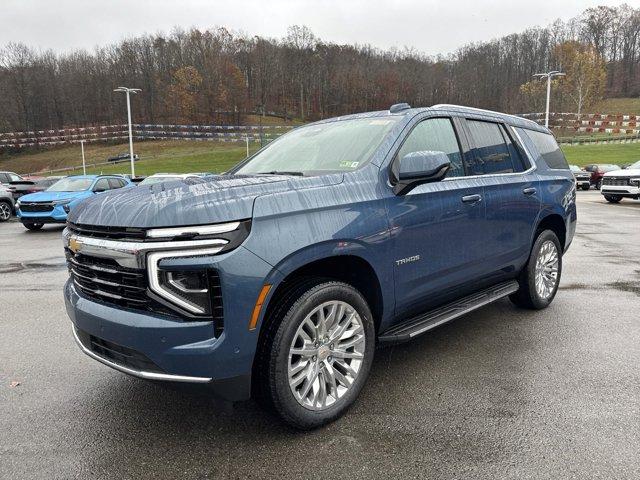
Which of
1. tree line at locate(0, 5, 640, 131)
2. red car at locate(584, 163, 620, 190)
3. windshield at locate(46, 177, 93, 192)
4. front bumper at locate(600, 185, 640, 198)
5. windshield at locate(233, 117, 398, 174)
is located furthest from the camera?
tree line at locate(0, 5, 640, 131)

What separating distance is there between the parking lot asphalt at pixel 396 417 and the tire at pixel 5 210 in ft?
45.6

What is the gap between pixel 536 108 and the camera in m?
59.7

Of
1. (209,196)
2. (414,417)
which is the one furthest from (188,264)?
(414,417)

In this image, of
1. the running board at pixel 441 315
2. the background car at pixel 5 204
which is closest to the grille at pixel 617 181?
the running board at pixel 441 315

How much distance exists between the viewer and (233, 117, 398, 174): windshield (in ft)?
11.0

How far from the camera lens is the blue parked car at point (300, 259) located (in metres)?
2.36

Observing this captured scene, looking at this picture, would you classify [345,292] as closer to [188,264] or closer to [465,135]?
[188,264]

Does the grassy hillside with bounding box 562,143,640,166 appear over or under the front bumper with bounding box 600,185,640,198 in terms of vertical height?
over

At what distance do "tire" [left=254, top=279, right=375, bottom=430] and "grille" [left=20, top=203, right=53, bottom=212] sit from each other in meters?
12.4

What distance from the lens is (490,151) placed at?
167 inches

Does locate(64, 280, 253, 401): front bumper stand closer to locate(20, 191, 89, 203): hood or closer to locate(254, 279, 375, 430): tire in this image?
locate(254, 279, 375, 430): tire

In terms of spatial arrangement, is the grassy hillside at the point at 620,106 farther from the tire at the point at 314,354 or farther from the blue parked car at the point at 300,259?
the tire at the point at 314,354

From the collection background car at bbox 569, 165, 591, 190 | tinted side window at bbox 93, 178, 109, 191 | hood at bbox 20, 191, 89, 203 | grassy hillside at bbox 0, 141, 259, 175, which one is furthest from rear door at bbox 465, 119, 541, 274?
grassy hillside at bbox 0, 141, 259, 175

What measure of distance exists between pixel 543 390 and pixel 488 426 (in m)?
0.70
